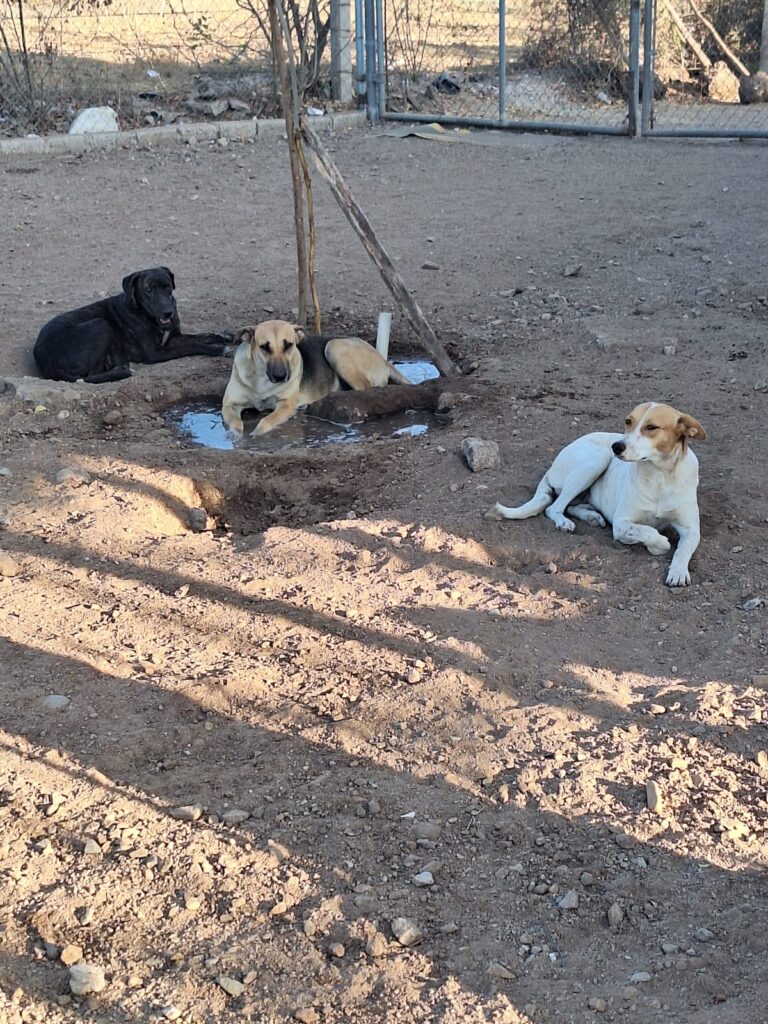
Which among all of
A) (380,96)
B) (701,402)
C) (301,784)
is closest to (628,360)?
(701,402)

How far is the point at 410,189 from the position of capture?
1217cm

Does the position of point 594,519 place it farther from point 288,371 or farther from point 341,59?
point 341,59

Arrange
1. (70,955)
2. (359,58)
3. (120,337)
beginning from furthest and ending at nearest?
1. (359,58)
2. (120,337)
3. (70,955)

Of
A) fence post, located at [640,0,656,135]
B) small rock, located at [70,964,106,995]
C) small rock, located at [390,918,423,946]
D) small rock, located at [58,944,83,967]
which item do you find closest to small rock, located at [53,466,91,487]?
small rock, located at [58,944,83,967]

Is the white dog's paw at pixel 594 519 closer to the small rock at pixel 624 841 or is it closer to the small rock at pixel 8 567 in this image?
the small rock at pixel 624 841

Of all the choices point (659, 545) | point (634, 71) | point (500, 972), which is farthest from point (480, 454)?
point (634, 71)

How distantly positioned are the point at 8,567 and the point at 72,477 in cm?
94

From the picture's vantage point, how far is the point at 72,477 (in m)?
6.04

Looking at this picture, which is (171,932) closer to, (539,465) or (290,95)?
(539,465)

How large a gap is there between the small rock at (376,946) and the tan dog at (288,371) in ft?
14.6

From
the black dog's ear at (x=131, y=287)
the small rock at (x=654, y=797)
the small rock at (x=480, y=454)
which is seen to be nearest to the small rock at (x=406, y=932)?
the small rock at (x=654, y=797)

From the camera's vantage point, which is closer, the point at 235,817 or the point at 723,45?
the point at 235,817

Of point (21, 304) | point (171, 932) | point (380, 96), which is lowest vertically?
point (171, 932)

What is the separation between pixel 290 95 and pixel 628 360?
274cm
